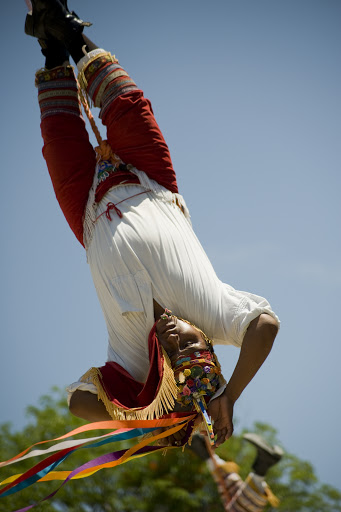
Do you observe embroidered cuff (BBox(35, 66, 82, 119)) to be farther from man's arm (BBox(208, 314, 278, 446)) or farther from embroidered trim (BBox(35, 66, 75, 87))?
man's arm (BBox(208, 314, 278, 446))

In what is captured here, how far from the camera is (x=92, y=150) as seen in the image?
3014 millimetres

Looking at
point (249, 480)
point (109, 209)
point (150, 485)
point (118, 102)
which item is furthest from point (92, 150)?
point (150, 485)

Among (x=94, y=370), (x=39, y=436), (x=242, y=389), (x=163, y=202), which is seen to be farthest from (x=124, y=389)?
(x=39, y=436)

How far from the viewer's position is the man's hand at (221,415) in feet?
8.09

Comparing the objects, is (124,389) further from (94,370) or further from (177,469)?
(177,469)

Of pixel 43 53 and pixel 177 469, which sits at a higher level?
pixel 43 53

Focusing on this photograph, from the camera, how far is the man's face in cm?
254

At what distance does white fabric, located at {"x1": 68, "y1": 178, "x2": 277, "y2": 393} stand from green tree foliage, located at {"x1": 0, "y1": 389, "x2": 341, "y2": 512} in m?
6.48

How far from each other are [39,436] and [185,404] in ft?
27.5

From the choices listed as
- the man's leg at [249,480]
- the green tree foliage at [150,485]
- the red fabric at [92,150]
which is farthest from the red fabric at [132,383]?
the green tree foliage at [150,485]

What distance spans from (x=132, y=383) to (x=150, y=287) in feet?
1.44

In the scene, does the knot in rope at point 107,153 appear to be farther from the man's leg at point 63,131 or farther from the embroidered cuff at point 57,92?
the embroidered cuff at point 57,92

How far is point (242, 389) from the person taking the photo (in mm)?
2492

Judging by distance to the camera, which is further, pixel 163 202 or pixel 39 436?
pixel 39 436
